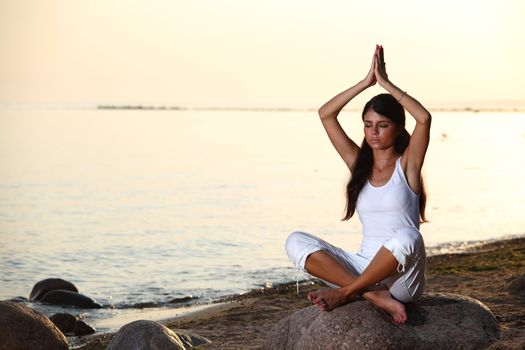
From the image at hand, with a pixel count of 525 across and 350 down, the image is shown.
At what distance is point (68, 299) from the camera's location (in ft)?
53.5

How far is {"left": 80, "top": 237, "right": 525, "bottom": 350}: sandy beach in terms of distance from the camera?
420 inches

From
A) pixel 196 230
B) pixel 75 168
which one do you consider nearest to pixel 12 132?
pixel 75 168

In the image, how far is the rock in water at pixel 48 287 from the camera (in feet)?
55.1

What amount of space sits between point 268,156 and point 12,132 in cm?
2983

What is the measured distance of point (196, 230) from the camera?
2583 centimetres

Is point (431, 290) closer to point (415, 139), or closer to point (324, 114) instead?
point (324, 114)

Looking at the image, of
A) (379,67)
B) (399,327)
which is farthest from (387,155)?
(399,327)

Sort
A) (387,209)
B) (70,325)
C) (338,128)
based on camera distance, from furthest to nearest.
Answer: (70,325)
(338,128)
(387,209)

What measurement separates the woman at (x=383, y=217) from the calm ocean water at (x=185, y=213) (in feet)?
3.09

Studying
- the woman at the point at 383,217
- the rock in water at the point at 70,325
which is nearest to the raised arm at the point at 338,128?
the woman at the point at 383,217

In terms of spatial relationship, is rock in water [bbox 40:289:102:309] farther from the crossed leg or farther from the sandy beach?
the crossed leg

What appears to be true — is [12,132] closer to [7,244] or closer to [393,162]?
[7,244]

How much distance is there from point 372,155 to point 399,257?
40.0 inches

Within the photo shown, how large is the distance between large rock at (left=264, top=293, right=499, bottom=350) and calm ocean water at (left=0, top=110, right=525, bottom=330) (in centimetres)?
137
